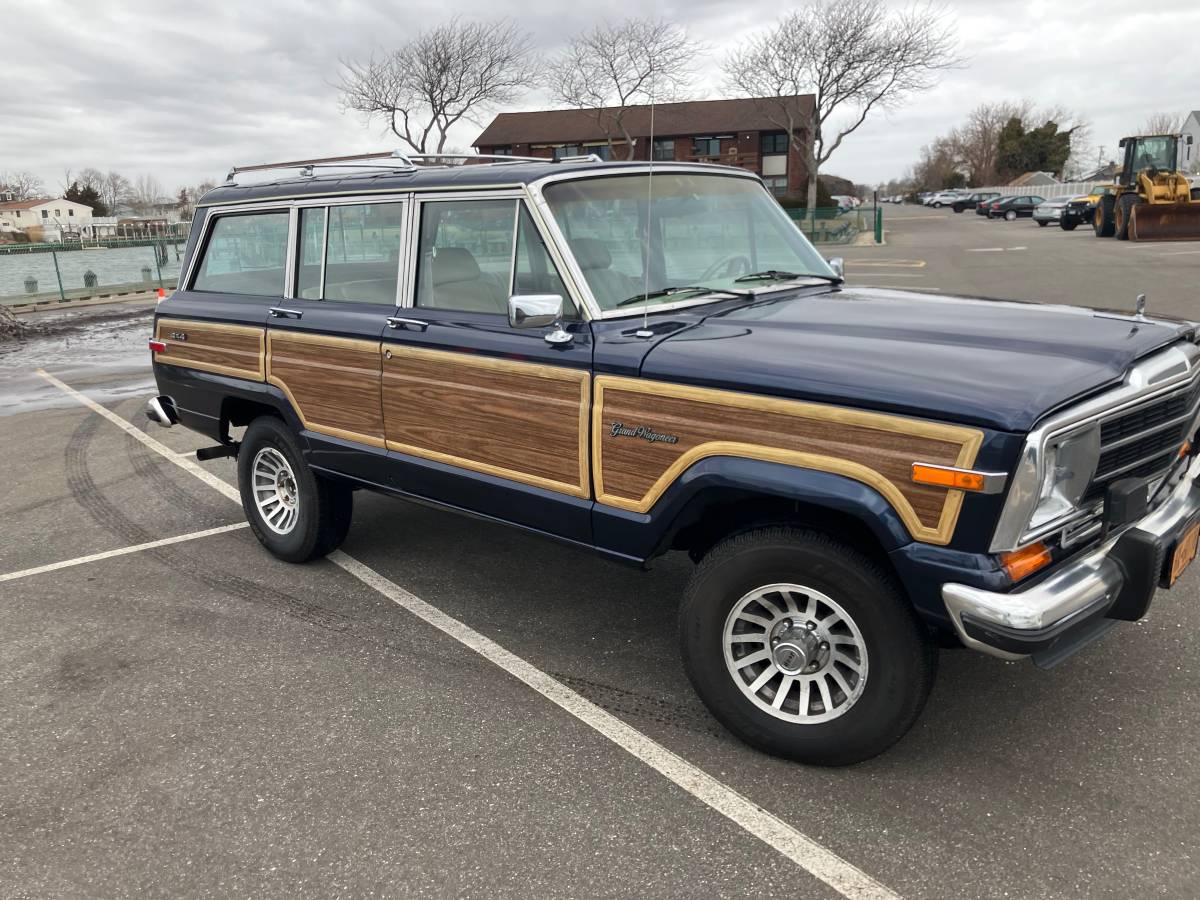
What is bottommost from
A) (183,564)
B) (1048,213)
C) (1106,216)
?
(183,564)

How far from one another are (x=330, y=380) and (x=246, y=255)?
4.12ft

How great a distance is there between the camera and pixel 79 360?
1345 centimetres

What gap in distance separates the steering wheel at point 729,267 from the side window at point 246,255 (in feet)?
7.65

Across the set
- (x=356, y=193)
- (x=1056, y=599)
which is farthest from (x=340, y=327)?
(x=1056, y=599)

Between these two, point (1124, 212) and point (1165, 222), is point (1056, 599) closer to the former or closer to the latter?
point (1165, 222)

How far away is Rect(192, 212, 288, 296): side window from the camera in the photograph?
4.92 m

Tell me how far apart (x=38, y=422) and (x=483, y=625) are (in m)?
7.09

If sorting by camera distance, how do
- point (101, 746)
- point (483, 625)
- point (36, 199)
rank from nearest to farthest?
1. point (101, 746)
2. point (483, 625)
3. point (36, 199)

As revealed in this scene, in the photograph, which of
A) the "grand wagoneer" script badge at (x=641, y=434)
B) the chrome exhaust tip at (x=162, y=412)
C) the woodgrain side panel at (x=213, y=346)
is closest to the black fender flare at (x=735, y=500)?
the "grand wagoneer" script badge at (x=641, y=434)

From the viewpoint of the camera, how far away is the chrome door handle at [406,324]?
405 centimetres

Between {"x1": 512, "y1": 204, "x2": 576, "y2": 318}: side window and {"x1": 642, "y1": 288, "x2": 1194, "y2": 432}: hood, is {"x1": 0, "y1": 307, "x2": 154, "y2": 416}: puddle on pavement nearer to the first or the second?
{"x1": 512, "y1": 204, "x2": 576, "y2": 318}: side window

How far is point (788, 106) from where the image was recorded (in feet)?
172

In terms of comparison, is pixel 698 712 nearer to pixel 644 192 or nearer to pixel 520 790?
pixel 520 790

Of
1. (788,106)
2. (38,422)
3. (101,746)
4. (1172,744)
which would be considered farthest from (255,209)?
(788,106)
